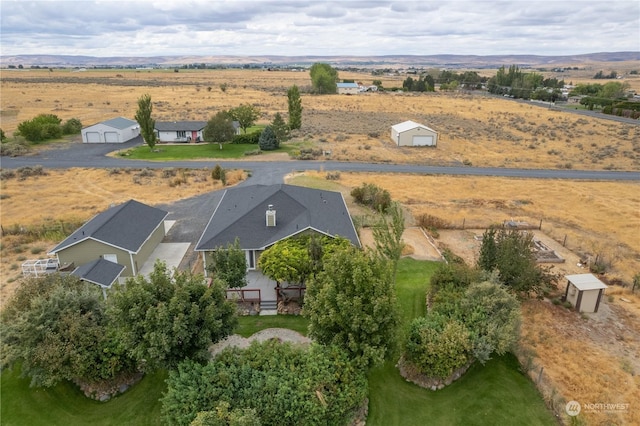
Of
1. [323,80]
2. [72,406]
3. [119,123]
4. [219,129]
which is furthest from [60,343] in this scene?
[323,80]

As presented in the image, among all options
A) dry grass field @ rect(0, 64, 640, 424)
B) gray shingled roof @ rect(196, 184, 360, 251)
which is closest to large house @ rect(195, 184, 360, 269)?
gray shingled roof @ rect(196, 184, 360, 251)

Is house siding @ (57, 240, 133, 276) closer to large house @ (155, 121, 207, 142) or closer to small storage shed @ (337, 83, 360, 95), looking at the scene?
large house @ (155, 121, 207, 142)

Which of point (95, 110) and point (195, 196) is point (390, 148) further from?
point (95, 110)

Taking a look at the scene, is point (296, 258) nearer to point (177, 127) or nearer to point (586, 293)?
point (586, 293)

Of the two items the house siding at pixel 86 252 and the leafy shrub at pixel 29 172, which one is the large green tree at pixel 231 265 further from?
the leafy shrub at pixel 29 172

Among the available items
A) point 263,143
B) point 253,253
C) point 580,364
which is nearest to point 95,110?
point 263,143

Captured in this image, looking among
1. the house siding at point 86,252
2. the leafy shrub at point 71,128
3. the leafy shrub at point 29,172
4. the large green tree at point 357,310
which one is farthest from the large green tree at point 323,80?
the large green tree at point 357,310

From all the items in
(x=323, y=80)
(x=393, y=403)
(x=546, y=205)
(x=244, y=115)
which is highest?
(x=323, y=80)
